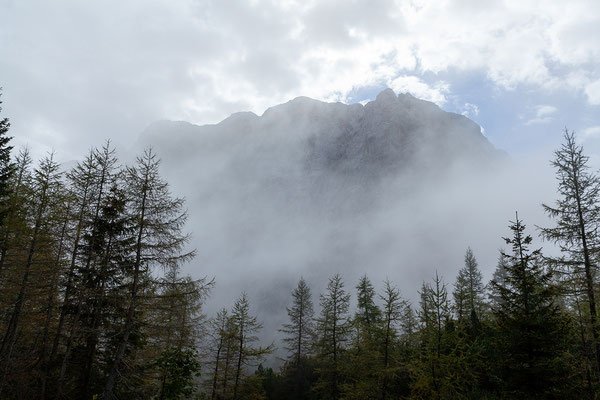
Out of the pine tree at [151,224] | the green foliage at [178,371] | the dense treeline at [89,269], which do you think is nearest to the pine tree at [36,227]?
the dense treeline at [89,269]

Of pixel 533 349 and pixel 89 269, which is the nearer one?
pixel 533 349

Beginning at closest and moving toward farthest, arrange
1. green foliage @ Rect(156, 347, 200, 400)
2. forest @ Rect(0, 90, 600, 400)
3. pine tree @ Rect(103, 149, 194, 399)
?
forest @ Rect(0, 90, 600, 400) < pine tree @ Rect(103, 149, 194, 399) < green foliage @ Rect(156, 347, 200, 400)

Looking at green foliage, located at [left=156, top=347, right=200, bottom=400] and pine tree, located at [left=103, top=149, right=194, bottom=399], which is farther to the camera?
green foliage, located at [left=156, top=347, right=200, bottom=400]

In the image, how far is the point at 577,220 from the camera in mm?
17609

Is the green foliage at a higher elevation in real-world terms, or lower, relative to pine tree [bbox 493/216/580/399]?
lower

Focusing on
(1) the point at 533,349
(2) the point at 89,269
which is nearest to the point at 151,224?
(2) the point at 89,269

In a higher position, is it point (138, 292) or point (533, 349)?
point (138, 292)

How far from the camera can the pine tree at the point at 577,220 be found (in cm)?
1678

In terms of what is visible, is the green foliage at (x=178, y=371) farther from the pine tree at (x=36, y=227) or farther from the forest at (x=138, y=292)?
the pine tree at (x=36, y=227)

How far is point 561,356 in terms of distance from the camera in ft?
46.9

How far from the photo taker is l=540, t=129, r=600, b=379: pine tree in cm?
1678

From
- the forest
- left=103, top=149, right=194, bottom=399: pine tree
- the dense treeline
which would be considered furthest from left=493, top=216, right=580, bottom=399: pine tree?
left=103, top=149, right=194, bottom=399: pine tree

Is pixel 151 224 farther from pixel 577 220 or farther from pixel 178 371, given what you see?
pixel 577 220

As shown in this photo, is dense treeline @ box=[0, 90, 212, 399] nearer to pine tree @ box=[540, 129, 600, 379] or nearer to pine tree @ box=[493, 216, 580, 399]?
pine tree @ box=[493, 216, 580, 399]
